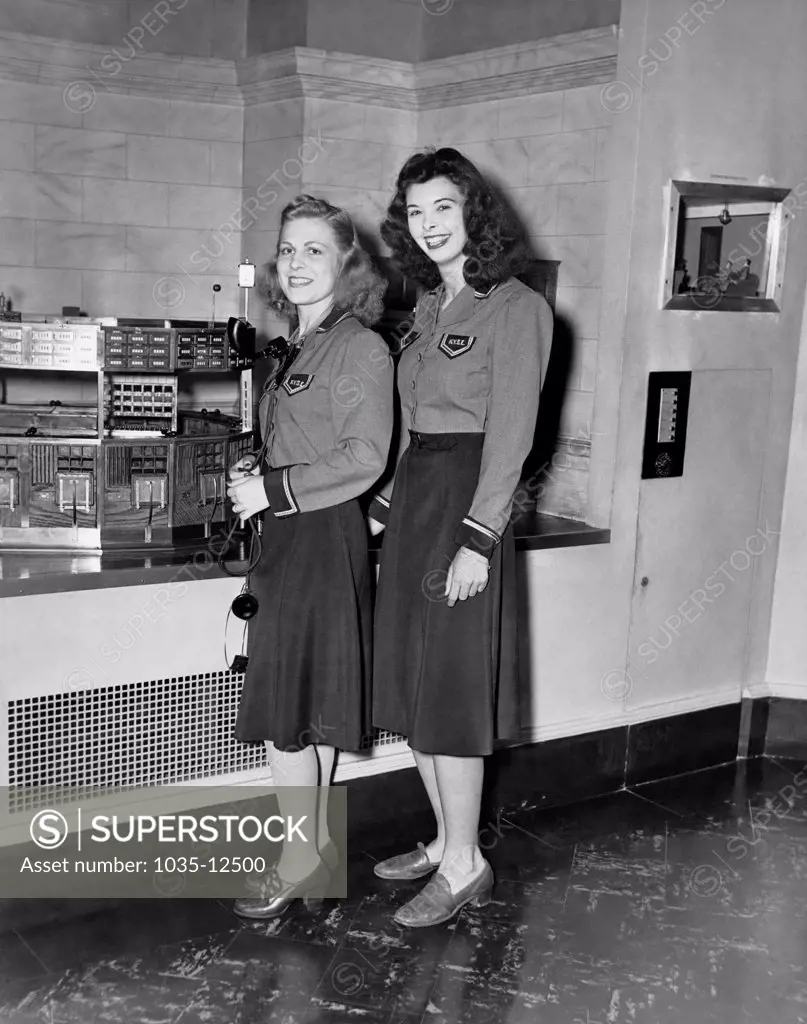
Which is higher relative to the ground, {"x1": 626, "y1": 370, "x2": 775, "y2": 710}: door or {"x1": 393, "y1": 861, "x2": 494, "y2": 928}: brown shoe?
{"x1": 626, "y1": 370, "x2": 775, "y2": 710}: door

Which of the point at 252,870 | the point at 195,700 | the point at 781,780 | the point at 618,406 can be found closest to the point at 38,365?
Result: the point at 195,700

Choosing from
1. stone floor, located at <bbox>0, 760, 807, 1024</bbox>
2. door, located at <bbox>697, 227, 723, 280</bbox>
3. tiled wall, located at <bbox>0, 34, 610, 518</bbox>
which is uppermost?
tiled wall, located at <bbox>0, 34, 610, 518</bbox>

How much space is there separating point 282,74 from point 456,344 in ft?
9.98

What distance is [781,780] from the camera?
14.3 feet

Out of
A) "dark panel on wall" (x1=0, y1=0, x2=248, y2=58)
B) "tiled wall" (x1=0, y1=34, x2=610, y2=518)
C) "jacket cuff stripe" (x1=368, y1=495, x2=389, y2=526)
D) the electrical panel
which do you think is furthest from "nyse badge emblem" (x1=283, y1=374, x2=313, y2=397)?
"dark panel on wall" (x1=0, y1=0, x2=248, y2=58)

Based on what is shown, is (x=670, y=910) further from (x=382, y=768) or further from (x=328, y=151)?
(x=328, y=151)

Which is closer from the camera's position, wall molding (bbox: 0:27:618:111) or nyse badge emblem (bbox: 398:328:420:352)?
nyse badge emblem (bbox: 398:328:420:352)

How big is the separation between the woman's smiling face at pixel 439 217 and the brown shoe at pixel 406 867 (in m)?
1.78

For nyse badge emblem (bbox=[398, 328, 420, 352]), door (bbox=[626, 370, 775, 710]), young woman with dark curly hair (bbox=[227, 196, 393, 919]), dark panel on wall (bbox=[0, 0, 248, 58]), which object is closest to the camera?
young woman with dark curly hair (bbox=[227, 196, 393, 919])

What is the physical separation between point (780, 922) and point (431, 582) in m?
1.44

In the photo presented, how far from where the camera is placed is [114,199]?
5633mm

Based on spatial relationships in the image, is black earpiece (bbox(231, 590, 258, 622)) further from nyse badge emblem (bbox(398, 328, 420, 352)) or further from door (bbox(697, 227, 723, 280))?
door (bbox(697, 227, 723, 280))

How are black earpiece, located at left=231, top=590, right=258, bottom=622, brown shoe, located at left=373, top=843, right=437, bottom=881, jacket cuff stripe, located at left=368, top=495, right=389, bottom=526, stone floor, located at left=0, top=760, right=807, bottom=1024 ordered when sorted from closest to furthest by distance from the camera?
1. stone floor, located at left=0, top=760, right=807, bottom=1024
2. black earpiece, located at left=231, top=590, right=258, bottom=622
3. jacket cuff stripe, located at left=368, top=495, right=389, bottom=526
4. brown shoe, located at left=373, top=843, right=437, bottom=881

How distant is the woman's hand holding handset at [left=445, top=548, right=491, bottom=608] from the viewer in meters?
2.91
